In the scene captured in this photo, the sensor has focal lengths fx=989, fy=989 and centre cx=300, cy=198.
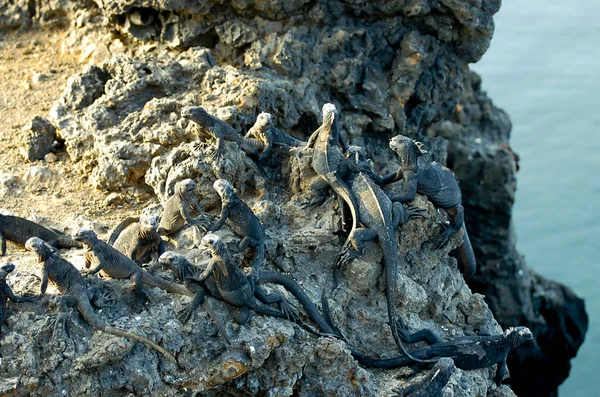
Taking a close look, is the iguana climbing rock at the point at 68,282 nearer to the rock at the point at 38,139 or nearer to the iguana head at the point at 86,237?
the iguana head at the point at 86,237

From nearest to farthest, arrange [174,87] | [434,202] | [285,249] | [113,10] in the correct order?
1. [285,249]
2. [434,202]
3. [174,87]
4. [113,10]

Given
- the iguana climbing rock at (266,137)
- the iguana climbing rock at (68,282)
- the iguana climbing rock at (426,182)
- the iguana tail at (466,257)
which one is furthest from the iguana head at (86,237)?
the iguana tail at (466,257)

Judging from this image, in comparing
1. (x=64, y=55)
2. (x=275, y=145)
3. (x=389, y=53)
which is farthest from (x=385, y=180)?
(x=64, y=55)

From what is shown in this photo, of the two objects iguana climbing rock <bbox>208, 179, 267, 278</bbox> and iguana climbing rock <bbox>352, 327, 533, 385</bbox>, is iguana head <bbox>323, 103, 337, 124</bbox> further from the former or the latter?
iguana climbing rock <bbox>352, 327, 533, 385</bbox>

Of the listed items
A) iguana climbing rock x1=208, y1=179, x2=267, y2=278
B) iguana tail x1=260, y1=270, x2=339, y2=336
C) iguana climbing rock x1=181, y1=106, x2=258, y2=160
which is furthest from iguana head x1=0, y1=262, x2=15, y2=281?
iguana climbing rock x1=181, y1=106, x2=258, y2=160

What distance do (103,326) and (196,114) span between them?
9.76 ft

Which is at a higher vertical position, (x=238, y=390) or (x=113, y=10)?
(x=113, y=10)

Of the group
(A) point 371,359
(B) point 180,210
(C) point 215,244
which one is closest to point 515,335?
(A) point 371,359

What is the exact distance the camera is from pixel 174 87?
1252cm

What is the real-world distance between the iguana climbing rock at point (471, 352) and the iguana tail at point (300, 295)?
45 cm

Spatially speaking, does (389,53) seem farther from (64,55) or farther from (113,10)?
(64,55)

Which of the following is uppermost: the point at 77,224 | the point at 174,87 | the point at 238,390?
the point at 174,87

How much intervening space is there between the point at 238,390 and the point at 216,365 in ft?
2.12

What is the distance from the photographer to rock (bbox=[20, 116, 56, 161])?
497 inches
